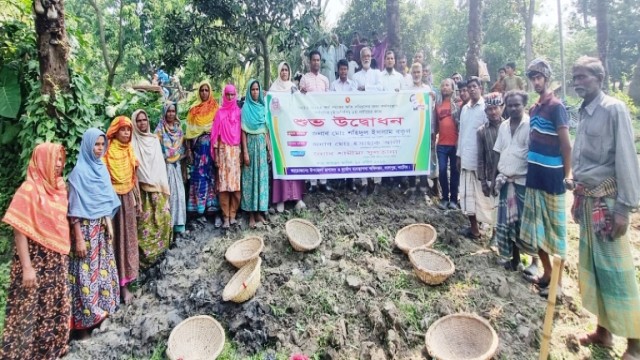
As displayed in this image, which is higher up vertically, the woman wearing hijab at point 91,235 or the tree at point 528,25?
the tree at point 528,25

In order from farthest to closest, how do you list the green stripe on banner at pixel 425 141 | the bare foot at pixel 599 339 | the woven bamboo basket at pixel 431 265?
the green stripe on banner at pixel 425 141 → the woven bamboo basket at pixel 431 265 → the bare foot at pixel 599 339

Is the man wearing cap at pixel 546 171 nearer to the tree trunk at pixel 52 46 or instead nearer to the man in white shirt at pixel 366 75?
the man in white shirt at pixel 366 75

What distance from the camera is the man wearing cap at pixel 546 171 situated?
139 inches

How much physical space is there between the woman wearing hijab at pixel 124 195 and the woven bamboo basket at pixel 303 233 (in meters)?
1.63

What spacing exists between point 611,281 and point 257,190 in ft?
11.8

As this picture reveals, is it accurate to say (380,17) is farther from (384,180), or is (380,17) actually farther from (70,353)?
(70,353)

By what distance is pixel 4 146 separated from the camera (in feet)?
16.2

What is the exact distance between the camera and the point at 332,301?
369 centimetres

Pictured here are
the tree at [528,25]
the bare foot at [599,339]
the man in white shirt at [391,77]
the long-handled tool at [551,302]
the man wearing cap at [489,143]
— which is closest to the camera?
the long-handled tool at [551,302]

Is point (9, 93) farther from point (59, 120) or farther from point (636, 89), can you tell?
point (636, 89)

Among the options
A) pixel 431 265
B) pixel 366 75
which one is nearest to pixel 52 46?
pixel 366 75

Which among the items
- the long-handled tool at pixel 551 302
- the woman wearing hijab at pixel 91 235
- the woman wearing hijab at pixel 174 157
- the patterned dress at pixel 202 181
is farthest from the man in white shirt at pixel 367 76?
the long-handled tool at pixel 551 302

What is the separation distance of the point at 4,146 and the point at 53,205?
8.45ft

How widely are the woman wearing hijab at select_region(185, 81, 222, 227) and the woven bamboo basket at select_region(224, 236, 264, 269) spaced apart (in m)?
0.59
